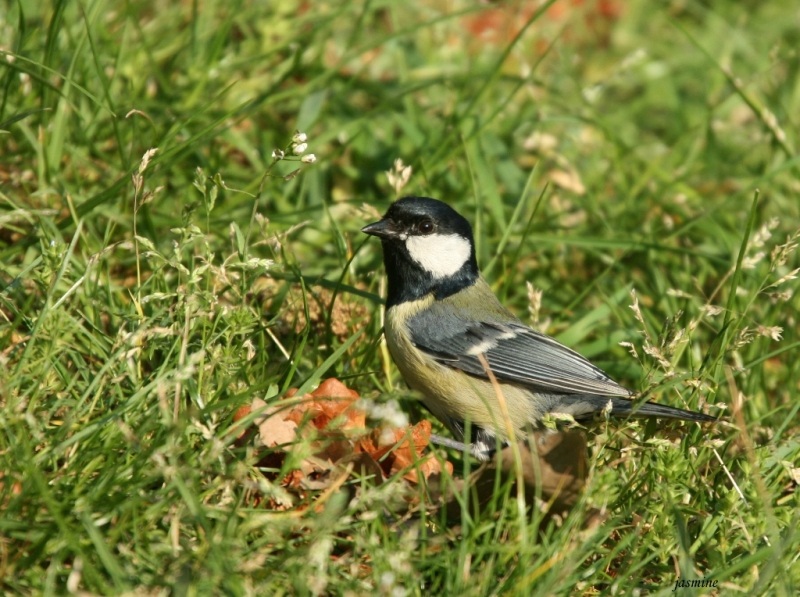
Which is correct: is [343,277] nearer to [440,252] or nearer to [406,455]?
[440,252]

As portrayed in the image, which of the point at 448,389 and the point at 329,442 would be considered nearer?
the point at 329,442

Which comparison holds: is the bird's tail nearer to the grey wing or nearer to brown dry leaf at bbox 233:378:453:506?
the grey wing

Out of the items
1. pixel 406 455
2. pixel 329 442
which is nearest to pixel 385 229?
pixel 406 455

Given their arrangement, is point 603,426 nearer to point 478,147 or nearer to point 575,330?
point 575,330

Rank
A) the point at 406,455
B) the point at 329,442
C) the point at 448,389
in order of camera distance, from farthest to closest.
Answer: the point at 448,389 → the point at 406,455 → the point at 329,442

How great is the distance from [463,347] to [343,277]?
1.53 ft

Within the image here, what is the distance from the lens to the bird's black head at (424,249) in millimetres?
3215

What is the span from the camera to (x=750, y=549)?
2.27 m

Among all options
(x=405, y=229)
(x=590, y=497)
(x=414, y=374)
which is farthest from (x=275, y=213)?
(x=590, y=497)

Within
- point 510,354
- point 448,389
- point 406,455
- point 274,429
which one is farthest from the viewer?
point 510,354

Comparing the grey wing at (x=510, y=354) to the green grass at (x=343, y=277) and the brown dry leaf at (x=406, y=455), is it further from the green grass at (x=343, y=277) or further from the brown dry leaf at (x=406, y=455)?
the brown dry leaf at (x=406, y=455)

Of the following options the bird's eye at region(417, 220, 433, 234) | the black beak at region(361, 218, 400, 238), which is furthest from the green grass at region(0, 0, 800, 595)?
the bird's eye at region(417, 220, 433, 234)

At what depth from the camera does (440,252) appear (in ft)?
10.8

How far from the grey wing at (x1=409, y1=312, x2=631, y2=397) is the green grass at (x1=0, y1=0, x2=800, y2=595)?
201mm
